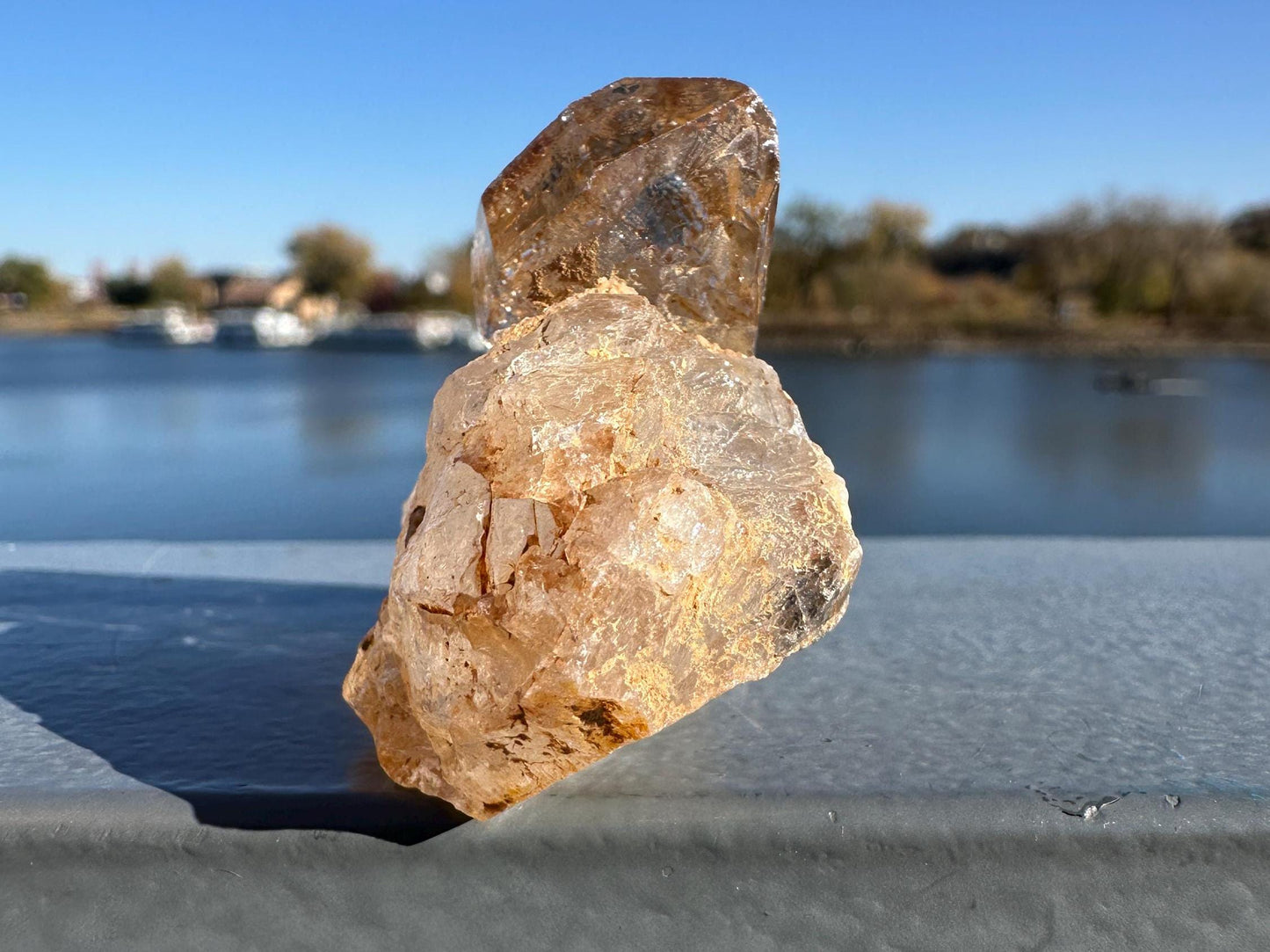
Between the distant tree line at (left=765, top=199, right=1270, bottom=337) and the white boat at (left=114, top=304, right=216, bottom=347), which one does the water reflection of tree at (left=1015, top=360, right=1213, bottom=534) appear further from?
the white boat at (left=114, top=304, right=216, bottom=347)

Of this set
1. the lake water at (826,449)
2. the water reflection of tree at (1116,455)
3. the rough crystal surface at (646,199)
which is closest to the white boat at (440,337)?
the lake water at (826,449)

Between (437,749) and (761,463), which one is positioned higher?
(761,463)

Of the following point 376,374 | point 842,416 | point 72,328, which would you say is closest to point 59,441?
point 842,416

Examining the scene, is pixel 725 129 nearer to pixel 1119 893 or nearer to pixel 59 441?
Answer: pixel 1119 893

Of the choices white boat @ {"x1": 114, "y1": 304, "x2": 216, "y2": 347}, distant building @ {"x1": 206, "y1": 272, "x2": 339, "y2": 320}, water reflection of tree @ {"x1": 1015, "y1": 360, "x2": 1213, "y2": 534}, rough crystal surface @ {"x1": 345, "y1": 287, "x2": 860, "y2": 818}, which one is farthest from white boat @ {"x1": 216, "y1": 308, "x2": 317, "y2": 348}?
rough crystal surface @ {"x1": 345, "y1": 287, "x2": 860, "y2": 818}

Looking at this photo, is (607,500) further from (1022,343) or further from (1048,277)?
(1048,277)

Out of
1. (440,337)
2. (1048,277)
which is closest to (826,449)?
(440,337)
